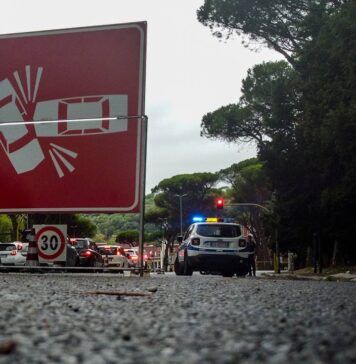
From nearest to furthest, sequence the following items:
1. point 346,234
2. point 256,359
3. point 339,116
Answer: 1. point 256,359
2. point 339,116
3. point 346,234

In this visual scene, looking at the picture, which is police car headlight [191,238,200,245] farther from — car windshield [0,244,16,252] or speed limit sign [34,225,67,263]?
car windshield [0,244,16,252]

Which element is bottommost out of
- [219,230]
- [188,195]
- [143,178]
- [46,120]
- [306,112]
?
[219,230]

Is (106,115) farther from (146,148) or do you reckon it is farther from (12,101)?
(12,101)

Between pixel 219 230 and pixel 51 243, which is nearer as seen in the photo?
pixel 51 243

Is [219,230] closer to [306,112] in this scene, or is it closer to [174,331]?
[306,112]

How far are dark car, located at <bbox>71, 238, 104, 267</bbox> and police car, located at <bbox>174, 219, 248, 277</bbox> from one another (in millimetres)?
4733

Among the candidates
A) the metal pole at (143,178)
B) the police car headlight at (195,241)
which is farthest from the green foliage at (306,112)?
the metal pole at (143,178)

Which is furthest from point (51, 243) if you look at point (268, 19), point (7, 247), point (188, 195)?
point (188, 195)

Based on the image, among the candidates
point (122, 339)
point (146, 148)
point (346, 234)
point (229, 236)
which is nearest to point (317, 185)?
point (346, 234)

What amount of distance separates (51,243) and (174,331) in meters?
8.04

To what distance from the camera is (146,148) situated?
10477 millimetres

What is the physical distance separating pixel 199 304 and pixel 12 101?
7.85 m

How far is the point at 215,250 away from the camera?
50.3 ft

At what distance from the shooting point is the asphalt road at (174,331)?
2148 mm
